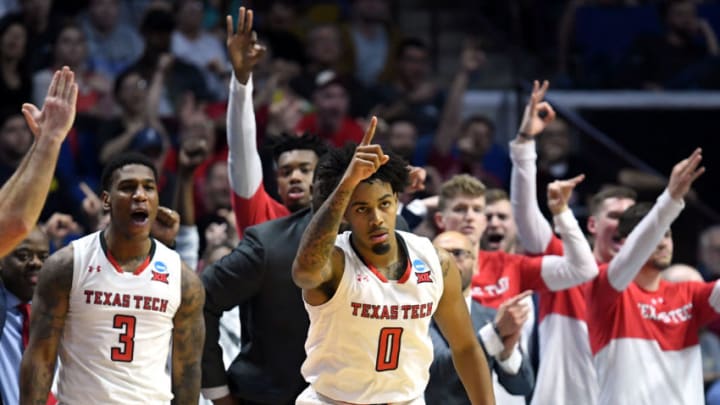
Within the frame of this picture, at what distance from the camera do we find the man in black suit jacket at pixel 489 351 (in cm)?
590

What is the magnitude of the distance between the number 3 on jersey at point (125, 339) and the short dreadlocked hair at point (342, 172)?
0.93 m

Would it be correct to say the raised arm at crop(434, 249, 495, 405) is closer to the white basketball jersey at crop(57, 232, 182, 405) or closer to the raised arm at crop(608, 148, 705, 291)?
the white basketball jersey at crop(57, 232, 182, 405)

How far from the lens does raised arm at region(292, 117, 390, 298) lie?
4547 millimetres

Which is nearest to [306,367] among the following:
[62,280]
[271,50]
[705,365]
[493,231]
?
[62,280]

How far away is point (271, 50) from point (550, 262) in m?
4.92

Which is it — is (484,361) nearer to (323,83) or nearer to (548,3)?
(323,83)

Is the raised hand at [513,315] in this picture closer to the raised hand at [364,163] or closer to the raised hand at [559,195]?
the raised hand at [559,195]

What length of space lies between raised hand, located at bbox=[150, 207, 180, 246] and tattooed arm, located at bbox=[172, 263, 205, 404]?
2.21ft

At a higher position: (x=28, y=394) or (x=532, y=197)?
(x=532, y=197)

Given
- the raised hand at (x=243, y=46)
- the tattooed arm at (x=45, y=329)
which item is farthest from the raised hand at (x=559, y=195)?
the tattooed arm at (x=45, y=329)

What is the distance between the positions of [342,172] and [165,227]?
1415 mm

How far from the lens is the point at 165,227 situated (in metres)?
6.21

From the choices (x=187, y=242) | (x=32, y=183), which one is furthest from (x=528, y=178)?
(x=32, y=183)

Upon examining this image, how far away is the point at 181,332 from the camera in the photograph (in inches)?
216
